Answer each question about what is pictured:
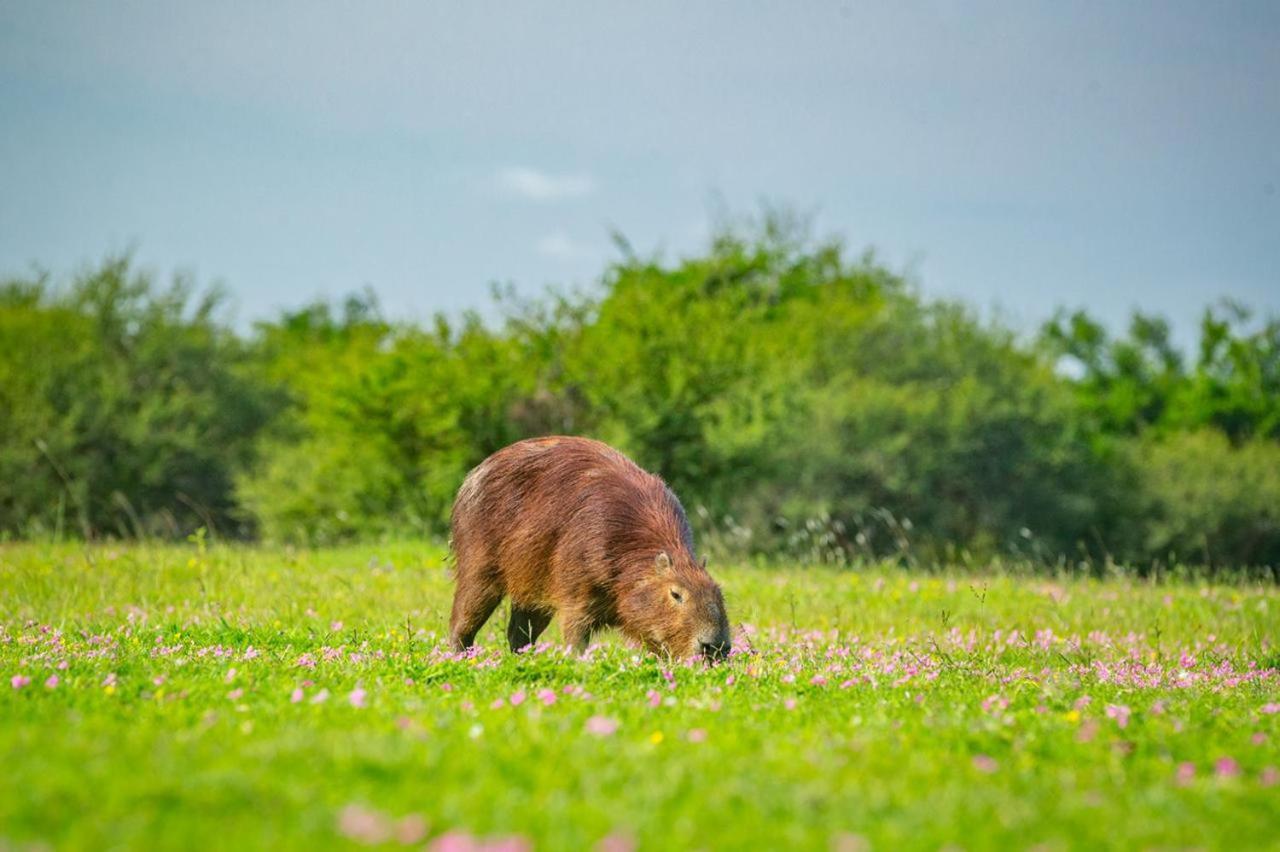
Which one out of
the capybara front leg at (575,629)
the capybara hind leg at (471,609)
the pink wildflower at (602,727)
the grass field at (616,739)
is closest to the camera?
the grass field at (616,739)

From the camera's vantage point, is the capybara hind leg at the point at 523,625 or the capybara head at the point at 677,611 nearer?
the capybara head at the point at 677,611

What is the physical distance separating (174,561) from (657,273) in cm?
1453

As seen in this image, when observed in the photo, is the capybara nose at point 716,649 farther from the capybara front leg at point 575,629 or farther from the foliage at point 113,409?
the foliage at point 113,409

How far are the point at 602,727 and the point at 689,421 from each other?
16576 millimetres

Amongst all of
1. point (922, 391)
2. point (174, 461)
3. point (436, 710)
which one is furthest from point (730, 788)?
point (922, 391)

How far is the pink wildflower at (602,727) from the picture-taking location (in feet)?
14.7

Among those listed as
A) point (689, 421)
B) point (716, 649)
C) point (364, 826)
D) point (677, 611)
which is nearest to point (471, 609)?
point (677, 611)

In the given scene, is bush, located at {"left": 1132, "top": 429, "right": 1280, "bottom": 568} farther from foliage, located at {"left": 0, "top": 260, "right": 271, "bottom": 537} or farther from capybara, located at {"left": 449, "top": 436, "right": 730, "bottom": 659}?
capybara, located at {"left": 449, "top": 436, "right": 730, "bottom": 659}

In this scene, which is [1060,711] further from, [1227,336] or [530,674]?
[1227,336]

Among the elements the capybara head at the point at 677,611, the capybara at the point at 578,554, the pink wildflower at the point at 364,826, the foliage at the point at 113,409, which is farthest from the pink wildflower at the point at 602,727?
the foliage at the point at 113,409

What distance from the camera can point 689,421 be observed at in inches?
826

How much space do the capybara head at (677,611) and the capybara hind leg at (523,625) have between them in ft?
2.81

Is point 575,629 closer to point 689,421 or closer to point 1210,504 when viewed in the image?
point 689,421

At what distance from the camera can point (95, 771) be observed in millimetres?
3535
